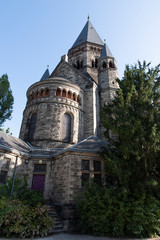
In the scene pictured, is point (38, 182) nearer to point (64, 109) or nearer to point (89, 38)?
point (64, 109)

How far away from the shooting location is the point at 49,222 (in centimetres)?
809

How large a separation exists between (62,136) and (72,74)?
37.0 ft

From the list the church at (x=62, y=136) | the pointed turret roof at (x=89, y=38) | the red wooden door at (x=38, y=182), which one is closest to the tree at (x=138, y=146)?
the church at (x=62, y=136)

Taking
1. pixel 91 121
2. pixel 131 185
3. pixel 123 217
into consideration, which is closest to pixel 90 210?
pixel 123 217

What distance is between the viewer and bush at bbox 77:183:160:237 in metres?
7.50

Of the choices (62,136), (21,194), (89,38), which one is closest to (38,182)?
(21,194)

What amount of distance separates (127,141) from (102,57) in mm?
19986

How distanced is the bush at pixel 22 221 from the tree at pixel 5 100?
1320 cm

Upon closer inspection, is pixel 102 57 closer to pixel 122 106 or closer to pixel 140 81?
pixel 140 81

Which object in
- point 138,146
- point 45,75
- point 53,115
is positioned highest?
point 45,75

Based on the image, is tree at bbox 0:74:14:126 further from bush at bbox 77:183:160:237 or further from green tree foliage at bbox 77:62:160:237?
bush at bbox 77:183:160:237

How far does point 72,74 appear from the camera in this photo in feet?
80.2

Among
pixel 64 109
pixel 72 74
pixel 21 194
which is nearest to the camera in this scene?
pixel 21 194

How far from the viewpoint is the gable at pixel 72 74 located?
72.5ft
